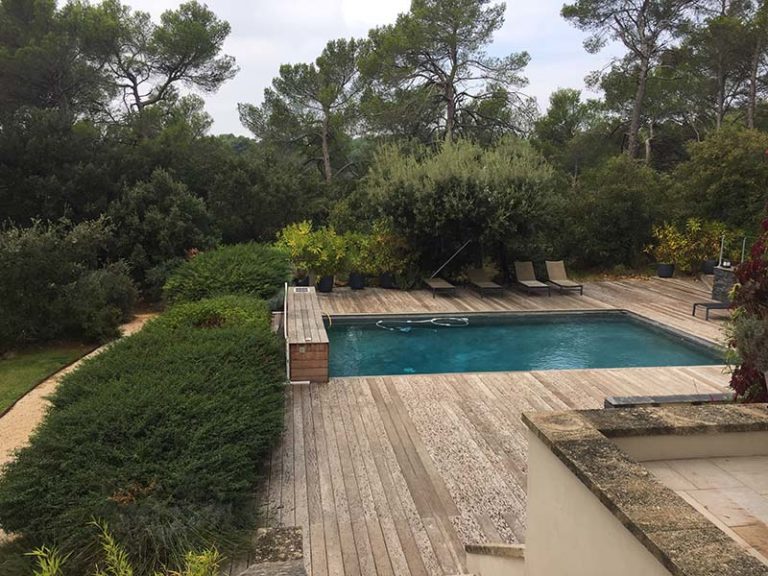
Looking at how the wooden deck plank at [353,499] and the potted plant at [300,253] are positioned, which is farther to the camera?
the potted plant at [300,253]

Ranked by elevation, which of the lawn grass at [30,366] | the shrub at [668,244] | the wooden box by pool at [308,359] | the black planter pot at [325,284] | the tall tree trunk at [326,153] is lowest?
the lawn grass at [30,366]

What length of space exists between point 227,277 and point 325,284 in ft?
11.1

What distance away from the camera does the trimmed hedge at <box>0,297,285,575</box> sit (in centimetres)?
305

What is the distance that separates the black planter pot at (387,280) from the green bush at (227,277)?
326cm

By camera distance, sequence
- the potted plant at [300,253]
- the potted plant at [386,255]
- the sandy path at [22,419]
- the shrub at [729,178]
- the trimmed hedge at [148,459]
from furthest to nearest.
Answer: the potted plant at [386,255] → the shrub at [729,178] → the potted plant at [300,253] → the sandy path at [22,419] → the trimmed hedge at [148,459]

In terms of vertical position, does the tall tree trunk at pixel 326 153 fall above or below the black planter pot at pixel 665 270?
above

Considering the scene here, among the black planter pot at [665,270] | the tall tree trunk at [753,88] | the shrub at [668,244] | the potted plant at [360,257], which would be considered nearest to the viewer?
the potted plant at [360,257]

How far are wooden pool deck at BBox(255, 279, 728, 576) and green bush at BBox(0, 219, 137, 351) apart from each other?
4330 millimetres

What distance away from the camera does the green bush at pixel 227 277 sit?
28.6ft

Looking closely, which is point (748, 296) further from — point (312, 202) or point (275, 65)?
point (275, 65)

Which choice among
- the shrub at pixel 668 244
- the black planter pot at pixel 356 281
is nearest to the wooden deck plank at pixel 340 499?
the black planter pot at pixel 356 281

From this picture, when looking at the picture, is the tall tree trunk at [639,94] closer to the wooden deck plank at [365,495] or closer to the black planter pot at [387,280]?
the black planter pot at [387,280]

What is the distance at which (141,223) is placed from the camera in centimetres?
1219

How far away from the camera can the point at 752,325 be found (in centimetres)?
387
